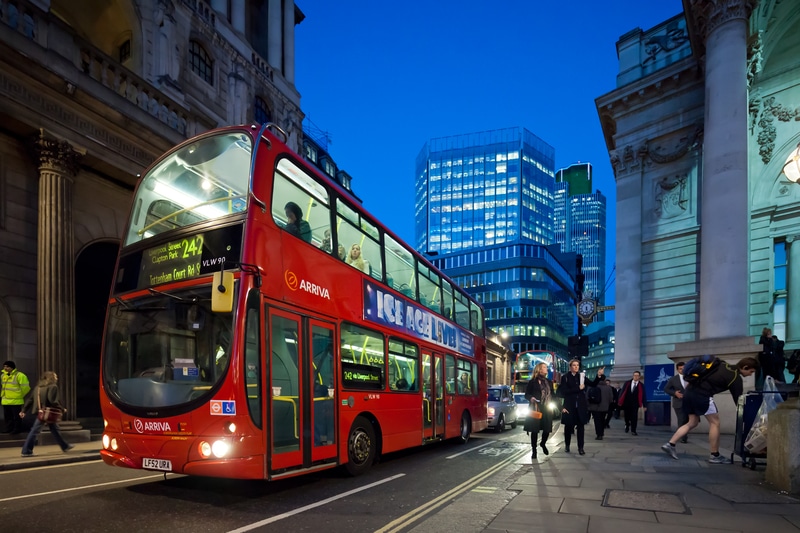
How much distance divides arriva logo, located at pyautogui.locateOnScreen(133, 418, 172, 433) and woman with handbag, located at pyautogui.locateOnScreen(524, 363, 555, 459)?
6157 millimetres

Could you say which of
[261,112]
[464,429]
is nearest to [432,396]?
[464,429]

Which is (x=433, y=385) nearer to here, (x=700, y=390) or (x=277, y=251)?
(x=700, y=390)

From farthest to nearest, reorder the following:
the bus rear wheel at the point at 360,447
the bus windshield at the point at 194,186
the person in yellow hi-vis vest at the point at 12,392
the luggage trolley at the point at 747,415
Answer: the person in yellow hi-vis vest at the point at 12,392 < the luggage trolley at the point at 747,415 < the bus rear wheel at the point at 360,447 < the bus windshield at the point at 194,186

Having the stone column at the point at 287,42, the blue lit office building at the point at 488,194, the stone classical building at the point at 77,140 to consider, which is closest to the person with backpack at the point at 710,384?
the stone classical building at the point at 77,140

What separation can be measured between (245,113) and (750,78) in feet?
68.7

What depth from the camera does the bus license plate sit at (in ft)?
17.7

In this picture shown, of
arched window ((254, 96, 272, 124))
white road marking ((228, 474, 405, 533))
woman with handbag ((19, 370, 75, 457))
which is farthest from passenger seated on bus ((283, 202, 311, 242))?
arched window ((254, 96, 272, 124))

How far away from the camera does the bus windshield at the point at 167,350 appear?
545 cm

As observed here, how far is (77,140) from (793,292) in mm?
24437

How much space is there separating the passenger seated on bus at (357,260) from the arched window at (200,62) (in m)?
15.6

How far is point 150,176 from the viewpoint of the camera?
7066 millimetres

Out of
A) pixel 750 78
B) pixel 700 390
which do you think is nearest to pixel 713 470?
pixel 700 390

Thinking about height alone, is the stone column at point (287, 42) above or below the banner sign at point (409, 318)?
above

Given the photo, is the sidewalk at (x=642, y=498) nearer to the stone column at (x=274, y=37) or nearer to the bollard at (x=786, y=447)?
the bollard at (x=786, y=447)
